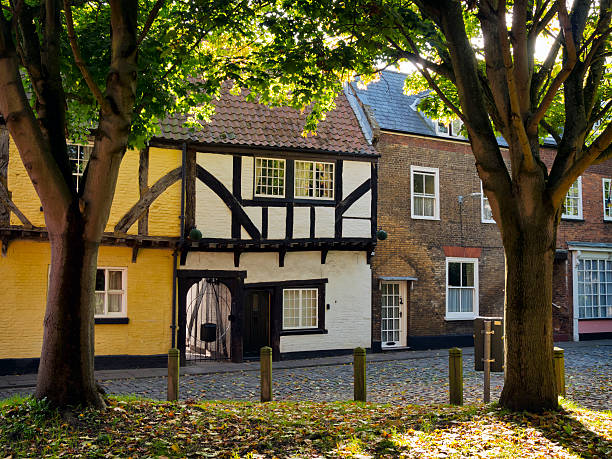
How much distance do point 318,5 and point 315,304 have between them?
12.1 meters

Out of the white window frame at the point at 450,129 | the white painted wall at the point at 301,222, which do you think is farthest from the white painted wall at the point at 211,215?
the white window frame at the point at 450,129

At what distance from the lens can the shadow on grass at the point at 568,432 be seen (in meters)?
7.07

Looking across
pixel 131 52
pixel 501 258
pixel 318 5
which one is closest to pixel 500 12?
pixel 318 5

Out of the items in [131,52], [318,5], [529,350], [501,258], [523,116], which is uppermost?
[318,5]

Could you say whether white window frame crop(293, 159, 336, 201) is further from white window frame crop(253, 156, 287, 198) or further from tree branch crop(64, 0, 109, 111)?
tree branch crop(64, 0, 109, 111)

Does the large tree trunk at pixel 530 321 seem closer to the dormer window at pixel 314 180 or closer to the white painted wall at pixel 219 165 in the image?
the white painted wall at pixel 219 165

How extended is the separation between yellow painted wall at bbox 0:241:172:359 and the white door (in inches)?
303

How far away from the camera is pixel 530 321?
8602 mm

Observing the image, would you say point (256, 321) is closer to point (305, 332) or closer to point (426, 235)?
point (305, 332)

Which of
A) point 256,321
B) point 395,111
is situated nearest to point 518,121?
point 256,321

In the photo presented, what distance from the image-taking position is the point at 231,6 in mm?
10188

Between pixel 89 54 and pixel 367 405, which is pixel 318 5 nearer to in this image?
pixel 89 54

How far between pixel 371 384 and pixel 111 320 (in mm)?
7275

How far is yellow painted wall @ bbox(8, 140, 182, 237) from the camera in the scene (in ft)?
52.9
